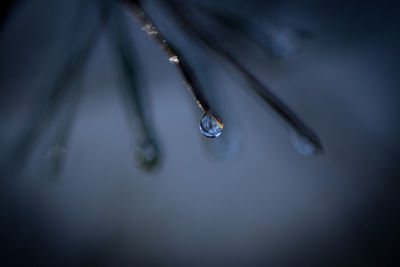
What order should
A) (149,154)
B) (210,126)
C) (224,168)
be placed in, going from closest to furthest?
(210,126) < (149,154) < (224,168)

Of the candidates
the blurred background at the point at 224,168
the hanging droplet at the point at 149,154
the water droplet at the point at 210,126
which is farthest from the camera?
the blurred background at the point at 224,168

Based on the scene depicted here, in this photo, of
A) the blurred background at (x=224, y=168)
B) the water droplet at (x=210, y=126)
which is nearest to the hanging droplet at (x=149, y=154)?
the water droplet at (x=210, y=126)

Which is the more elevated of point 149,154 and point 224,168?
point 224,168

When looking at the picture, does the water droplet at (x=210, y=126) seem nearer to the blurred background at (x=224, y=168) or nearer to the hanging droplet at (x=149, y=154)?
the hanging droplet at (x=149, y=154)

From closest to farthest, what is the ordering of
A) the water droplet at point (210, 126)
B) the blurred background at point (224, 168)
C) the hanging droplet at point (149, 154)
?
the water droplet at point (210, 126), the hanging droplet at point (149, 154), the blurred background at point (224, 168)

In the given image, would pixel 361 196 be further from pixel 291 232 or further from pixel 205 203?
pixel 205 203

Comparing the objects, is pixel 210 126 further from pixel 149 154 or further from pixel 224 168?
pixel 224 168

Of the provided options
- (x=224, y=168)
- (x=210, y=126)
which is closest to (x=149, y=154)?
(x=210, y=126)

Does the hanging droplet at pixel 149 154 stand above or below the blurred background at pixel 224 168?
below

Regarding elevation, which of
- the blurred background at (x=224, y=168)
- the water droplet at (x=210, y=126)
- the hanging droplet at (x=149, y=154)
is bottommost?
the water droplet at (x=210, y=126)
